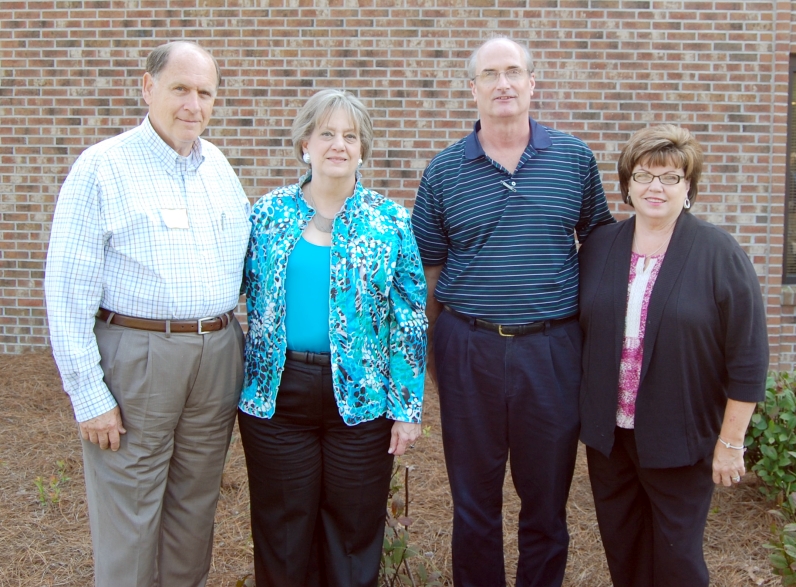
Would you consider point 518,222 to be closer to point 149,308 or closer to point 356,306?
point 356,306

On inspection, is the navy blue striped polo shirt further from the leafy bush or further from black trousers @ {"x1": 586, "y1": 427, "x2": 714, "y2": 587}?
the leafy bush

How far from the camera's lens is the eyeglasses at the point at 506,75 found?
2740mm

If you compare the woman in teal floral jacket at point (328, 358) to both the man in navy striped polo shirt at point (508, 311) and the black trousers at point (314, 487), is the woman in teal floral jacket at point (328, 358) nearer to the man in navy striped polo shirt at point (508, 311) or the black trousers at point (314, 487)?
the black trousers at point (314, 487)

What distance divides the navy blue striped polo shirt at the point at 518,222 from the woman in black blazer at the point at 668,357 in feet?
0.55

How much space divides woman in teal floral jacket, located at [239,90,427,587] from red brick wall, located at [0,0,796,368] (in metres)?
3.06

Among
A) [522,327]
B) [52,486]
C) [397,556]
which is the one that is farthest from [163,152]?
[52,486]

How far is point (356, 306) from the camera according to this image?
Result: 8.15 ft

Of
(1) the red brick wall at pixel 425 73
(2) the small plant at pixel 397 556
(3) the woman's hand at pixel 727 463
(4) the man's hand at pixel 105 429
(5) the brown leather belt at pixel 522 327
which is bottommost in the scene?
(2) the small plant at pixel 397 556

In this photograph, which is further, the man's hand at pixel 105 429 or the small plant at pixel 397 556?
the small plant at pixel 397 556

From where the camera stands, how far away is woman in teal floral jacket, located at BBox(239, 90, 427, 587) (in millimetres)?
2482

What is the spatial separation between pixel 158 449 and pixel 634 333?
166 cm

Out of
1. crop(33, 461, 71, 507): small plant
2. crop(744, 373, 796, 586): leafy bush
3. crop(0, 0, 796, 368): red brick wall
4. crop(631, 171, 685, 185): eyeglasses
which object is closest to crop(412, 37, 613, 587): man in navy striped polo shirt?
crop(631, 171, 685, 185): eyeglasses

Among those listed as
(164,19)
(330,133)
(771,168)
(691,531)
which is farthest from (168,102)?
(771,168)

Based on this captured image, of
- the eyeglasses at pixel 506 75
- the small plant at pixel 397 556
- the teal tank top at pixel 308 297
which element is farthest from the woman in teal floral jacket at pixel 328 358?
the eyeglasses at pixel 506 75
